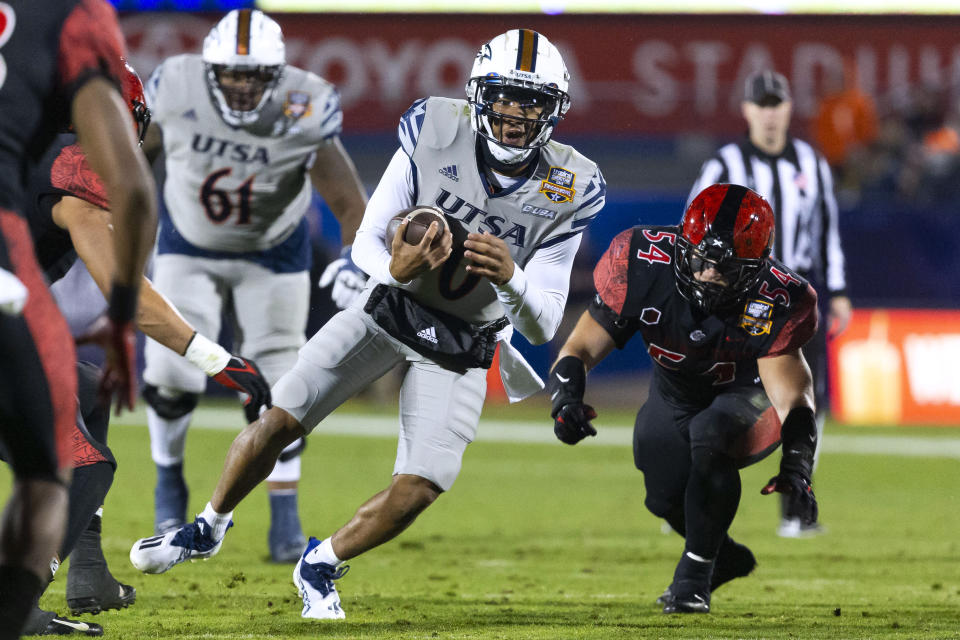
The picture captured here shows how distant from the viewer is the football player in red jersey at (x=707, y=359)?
4176mm

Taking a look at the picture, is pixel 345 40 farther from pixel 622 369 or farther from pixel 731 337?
pixel 731 337

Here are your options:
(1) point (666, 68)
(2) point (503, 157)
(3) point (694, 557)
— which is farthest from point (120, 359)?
(1) point (666, 68)

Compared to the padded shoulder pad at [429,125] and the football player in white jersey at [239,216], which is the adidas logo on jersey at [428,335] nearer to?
the padded shoulder pad at [429,125]

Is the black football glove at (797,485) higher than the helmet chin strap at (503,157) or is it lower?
lower

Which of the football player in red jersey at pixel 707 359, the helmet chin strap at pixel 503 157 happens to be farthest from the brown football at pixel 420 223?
the football player in red jersey at pixel 707 359

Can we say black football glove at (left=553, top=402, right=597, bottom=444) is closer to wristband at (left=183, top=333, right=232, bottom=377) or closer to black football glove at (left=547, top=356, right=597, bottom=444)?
black football glove at (left=547, top=356, right=597, bottom=444)

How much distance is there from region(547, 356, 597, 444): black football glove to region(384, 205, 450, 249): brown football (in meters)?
0.59

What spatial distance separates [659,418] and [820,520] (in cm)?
270

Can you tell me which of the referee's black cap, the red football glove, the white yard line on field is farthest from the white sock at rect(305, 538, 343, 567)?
the white yard line on field

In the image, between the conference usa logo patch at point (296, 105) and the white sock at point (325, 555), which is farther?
the conference usa logo patch at point (296, 105)

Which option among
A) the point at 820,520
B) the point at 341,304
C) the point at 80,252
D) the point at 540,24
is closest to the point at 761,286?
the point at 341,304

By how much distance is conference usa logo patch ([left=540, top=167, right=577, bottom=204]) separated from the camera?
412 cm

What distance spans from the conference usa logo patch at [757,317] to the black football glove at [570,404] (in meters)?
0.52

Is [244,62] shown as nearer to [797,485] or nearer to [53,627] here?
[53,627]
